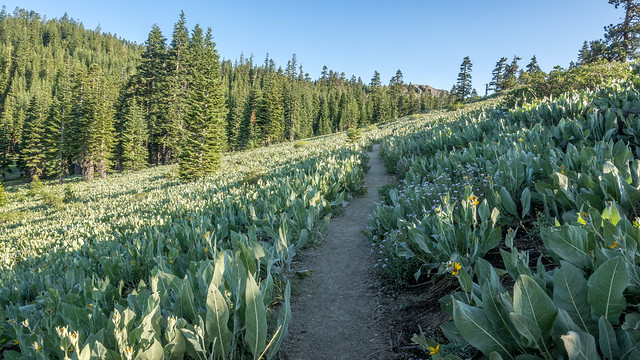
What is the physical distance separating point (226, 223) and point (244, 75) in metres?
113

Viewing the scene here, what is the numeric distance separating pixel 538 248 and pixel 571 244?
35.8 inches

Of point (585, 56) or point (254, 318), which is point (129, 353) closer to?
point (254, 318)

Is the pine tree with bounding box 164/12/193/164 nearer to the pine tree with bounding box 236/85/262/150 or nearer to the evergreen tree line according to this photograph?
the evergreen tree line

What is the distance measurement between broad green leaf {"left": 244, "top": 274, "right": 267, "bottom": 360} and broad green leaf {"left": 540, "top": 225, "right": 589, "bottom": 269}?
176 centimetres

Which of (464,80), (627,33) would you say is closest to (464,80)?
(464,80)

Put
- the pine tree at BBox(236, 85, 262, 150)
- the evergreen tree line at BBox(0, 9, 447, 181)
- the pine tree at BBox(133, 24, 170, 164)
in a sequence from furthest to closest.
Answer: the pine tree at BBox(236, 85, 262, 150) → the pine tree at BBox(133, 24, 170, 164) → the evergreen tree line at BBox(0, 9, 447, 181)

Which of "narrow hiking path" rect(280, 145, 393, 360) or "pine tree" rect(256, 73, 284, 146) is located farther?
"pine tree" rect(256, 73, 284, 146)

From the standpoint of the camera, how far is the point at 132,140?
40.6 m

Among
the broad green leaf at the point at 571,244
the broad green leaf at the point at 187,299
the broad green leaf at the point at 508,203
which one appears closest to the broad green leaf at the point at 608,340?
the broad green leaf at the point at 571,244

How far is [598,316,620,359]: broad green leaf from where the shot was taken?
3.99 ft

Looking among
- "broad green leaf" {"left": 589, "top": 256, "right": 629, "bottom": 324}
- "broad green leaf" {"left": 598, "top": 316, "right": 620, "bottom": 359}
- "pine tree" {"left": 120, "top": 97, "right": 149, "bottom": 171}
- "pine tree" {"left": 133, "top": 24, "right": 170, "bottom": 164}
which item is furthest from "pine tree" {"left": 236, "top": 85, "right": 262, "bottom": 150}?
"broad green leaf" {"left": 598, "top": 316, "right": 620, "bottom": 359}

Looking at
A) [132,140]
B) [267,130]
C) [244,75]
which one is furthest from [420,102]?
[132,140]

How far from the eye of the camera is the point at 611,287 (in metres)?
1.29

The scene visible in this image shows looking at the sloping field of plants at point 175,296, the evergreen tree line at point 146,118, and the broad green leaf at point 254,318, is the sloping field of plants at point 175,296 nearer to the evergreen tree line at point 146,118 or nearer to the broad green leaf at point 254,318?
the broad green leaf at point 254,318
